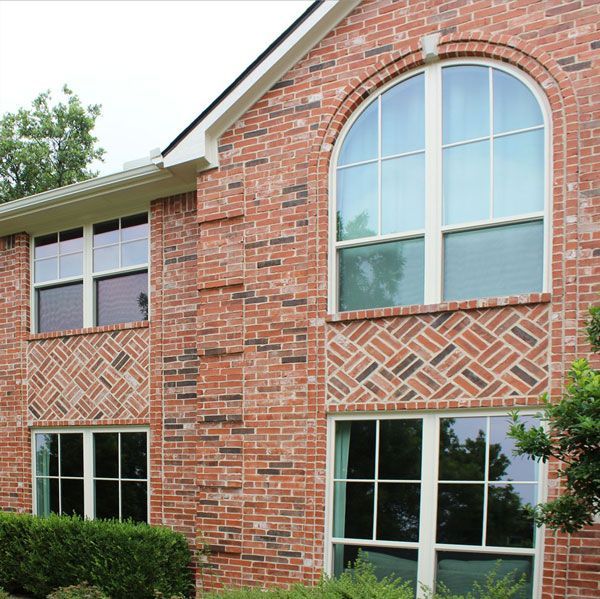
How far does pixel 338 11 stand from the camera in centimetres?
753

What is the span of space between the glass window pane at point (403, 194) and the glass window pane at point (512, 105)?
85 cm

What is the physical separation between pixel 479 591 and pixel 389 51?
5.46 m

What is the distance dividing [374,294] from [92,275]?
483 cm

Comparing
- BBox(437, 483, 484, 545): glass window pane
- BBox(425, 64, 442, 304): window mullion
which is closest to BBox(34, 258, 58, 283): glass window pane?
BBox(425, 64, 442, 304): window mullion

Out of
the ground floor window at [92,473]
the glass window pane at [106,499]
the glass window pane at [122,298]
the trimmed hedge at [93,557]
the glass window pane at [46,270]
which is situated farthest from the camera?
the glass window pane at [46,270]

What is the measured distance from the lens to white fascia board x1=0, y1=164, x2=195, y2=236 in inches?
357

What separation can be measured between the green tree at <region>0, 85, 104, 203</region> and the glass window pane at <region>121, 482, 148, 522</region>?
61.5 feet

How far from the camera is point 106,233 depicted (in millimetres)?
10203

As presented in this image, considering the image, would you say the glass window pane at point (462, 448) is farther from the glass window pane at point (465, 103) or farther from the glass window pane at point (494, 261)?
the glass window pane at point (465, 103)

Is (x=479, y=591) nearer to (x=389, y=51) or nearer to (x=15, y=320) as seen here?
(x=389, y=51)

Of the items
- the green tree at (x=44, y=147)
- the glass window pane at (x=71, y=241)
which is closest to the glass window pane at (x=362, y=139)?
the glass window pane at (x=71, y=241)

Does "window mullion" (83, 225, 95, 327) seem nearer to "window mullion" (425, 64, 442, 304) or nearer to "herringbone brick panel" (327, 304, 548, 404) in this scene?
"herringbone brick panel" (327, 304, 548, 404)

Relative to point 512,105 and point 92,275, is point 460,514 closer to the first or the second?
point 512,105

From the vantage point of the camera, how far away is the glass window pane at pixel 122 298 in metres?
9.69
